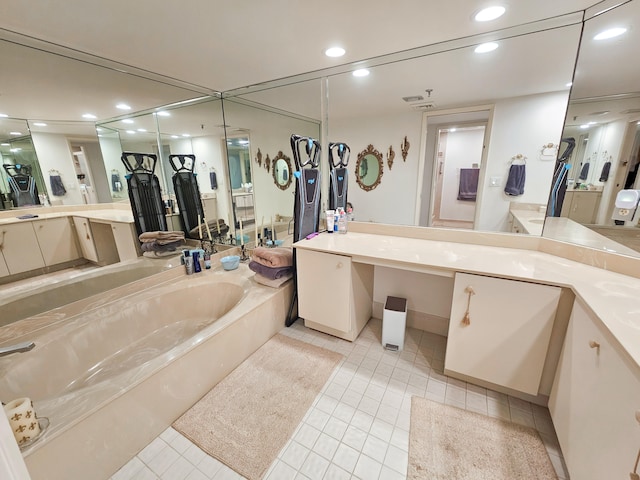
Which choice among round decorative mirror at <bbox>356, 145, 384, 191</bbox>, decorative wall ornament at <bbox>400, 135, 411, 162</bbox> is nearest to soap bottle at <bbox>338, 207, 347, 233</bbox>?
round decorative mirror at <bbox>356, 145, 384, 191</bbox>

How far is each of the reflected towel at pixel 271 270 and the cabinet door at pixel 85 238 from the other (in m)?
1.11

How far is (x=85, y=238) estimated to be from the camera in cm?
172

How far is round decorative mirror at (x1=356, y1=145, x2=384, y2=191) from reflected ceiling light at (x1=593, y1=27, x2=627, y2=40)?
1.38m

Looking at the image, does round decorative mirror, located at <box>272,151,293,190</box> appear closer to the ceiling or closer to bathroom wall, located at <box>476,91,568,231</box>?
the ceiling

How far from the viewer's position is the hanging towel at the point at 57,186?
1498mm

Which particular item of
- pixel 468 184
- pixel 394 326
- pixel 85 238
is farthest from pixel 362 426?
pixel 85 238

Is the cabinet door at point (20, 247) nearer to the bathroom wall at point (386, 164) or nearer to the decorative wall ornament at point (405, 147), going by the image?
the bathroom wall at point (386, 164)

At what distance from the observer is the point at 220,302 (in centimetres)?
232

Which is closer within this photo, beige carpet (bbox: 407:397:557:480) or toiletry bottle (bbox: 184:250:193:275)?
beige carpet (bbox: 407:397:557:480)

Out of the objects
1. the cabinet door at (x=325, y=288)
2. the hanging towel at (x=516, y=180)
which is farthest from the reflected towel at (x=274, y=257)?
the hanging towel at (x=516, y=180)

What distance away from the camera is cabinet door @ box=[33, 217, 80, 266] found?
1511mm

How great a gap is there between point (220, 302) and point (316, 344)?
951 millimetres

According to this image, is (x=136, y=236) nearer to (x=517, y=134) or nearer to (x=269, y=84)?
(x=269, y=84)

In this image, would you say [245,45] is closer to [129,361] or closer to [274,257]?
[274,257]
